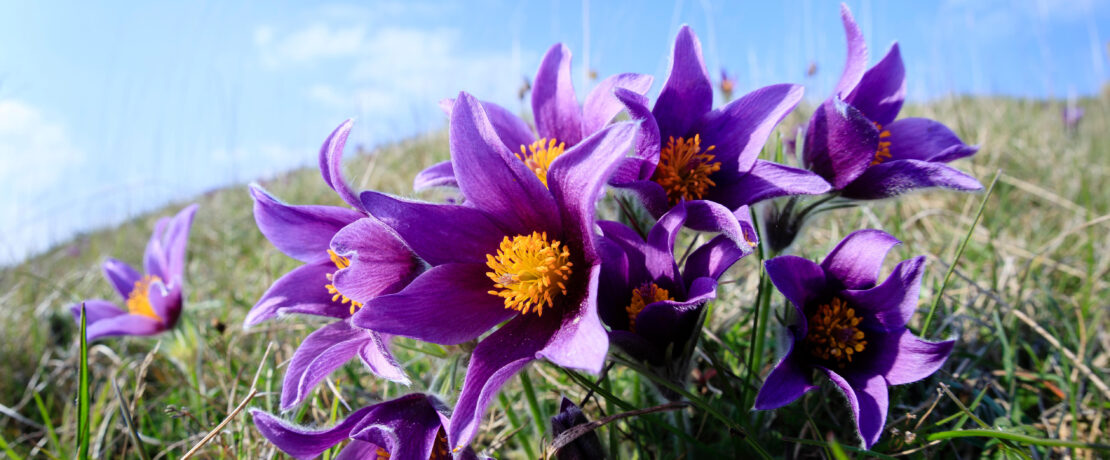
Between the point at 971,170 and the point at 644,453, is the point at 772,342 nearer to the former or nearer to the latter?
the point at 644,453

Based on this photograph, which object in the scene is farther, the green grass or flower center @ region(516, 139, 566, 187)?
the green grass

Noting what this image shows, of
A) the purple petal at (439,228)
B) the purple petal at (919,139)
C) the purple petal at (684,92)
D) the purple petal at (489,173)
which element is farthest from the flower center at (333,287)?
the purple petal at (919,139)

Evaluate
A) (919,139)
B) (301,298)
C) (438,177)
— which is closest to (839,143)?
(919,139)

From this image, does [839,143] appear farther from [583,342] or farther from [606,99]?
[583,342]

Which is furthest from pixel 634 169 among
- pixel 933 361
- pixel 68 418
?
pixel 68 418

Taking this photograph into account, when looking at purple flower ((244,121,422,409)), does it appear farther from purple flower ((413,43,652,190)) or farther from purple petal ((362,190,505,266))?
purple flower ((413,43,652,190))

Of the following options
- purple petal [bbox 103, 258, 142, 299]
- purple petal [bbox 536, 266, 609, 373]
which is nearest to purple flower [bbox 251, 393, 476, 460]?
purple petal [bbox 536, 266, 609, 373]
